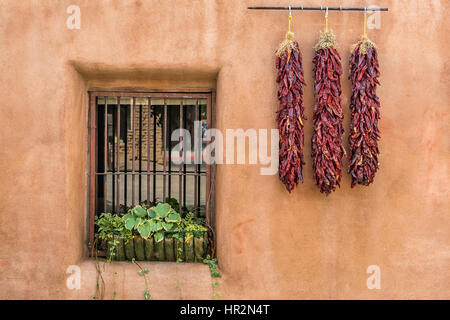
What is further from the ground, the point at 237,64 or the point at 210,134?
the point at 237,64

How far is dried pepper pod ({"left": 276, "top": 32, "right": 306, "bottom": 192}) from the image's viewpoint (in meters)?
3.05

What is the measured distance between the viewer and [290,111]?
3.05 meters

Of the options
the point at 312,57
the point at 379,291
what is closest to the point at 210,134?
the point at 312,57

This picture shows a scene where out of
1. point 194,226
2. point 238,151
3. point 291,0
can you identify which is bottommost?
point 194,226

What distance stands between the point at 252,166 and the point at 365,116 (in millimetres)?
1112

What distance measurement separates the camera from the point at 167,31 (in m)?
3.24

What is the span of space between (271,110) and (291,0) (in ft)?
3.52

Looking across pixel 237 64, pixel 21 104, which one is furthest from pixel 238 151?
pixel 21 104

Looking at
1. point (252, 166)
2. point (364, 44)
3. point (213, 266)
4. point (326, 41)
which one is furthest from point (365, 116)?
point (213, 266)

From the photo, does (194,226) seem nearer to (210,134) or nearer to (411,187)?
(210,134)

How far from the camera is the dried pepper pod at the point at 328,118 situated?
304 centimetres

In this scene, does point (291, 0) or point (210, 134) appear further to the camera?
point (210, 134)

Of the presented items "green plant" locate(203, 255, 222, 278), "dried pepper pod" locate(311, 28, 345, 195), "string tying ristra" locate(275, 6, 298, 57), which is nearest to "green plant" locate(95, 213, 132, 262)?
"green plant" locate(203, 255, 222, 278)

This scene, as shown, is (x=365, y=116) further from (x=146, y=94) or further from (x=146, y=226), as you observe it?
(x=146, y=226)
